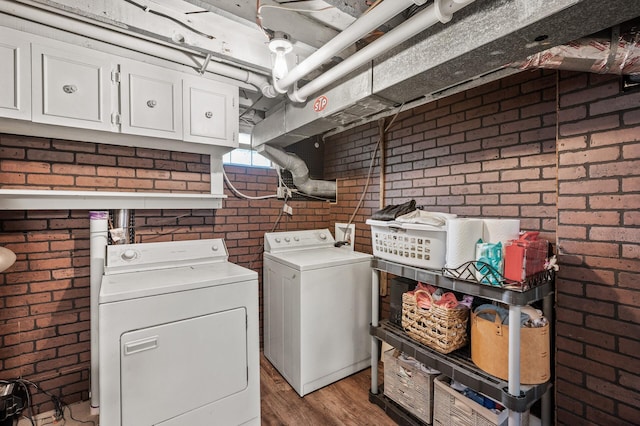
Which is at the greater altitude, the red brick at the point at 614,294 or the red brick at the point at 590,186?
the red brick at the point at 590,186

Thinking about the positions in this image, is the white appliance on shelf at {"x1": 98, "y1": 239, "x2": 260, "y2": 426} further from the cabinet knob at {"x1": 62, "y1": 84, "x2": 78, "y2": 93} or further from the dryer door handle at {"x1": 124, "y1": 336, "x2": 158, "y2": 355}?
the cabinet knob at {"x1": 62, "y1": 84, "x2": 78, "y2": 93}

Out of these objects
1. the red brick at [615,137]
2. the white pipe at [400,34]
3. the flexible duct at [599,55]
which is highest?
the white pipe at [400,34]

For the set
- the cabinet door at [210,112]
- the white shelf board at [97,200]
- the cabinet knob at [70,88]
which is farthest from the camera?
the cabinet door at [210,112]

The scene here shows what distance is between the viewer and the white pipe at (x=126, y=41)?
4.86 feet

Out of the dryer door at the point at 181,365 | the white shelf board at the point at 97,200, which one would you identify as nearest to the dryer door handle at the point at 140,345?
the dryer door at the point at 181,365

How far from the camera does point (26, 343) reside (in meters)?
1.92

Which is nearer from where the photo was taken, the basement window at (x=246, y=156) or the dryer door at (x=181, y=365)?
the dryer door at (x=181, y=365)

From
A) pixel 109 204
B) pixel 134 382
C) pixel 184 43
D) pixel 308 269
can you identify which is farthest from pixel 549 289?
pixel 109 204

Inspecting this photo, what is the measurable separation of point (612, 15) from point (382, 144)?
1.83 meters

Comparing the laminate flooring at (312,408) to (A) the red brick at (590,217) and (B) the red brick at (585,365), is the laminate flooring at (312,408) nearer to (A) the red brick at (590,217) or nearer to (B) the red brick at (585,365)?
(B) the red brick at (585,365)

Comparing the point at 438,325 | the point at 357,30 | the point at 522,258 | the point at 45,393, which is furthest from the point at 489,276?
the point at 45,393

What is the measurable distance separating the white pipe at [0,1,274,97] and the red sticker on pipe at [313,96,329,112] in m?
0.37

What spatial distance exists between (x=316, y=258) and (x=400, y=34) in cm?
167

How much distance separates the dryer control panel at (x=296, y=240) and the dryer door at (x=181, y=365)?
933 millimetres
